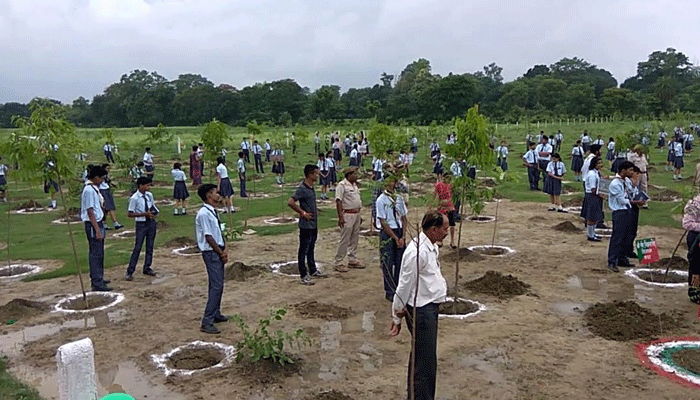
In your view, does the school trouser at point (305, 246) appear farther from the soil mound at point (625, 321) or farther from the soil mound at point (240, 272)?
the soil mound at point (625, 321)

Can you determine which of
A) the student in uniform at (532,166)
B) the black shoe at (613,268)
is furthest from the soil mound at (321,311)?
the student in uniform at (532,166)

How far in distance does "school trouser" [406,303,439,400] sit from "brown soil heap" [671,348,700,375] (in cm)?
299

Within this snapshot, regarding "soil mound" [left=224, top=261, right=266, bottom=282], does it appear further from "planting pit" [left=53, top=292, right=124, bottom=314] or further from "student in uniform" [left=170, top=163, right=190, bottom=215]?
"student in uniform" [left=170, top=163, right=190, bottom=215]

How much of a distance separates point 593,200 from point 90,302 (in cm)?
984

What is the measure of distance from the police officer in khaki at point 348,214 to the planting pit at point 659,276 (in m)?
4.73

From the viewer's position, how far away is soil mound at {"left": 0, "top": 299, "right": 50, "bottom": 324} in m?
8.90

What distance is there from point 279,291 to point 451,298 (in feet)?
9.00

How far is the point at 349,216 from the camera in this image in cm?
1102

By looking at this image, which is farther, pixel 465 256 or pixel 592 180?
pixel 592 180

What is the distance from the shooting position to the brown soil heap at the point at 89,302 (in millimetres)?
9406

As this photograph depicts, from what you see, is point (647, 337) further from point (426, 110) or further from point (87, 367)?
point (426, 110)

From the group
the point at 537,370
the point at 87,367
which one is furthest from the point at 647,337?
the point at 87,367

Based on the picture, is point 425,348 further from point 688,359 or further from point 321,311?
point 321,311

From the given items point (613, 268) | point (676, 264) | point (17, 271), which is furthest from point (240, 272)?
point (676, 264)
